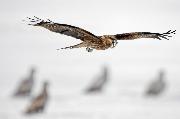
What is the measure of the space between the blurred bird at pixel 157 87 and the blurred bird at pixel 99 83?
0.92 metres

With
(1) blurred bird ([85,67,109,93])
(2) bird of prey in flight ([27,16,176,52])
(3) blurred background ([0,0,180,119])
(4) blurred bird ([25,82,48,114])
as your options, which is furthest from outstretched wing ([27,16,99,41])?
(1) blurred bird ([85,67,109,93])

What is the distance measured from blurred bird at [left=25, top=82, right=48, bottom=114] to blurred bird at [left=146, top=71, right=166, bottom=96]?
2.24 m

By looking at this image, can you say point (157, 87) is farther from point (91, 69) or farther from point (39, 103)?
Answer: point (39, 103)

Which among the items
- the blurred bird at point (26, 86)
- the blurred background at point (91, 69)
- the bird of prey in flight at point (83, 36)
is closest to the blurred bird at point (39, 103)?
the blurred background at point (91, 69)

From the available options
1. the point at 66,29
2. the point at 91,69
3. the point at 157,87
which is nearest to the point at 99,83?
the point at 157,87

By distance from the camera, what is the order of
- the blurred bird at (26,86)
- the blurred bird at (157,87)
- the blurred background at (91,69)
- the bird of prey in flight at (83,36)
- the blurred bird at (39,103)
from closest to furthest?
the bird of prey in flight at (83,36) < the blurred bird at (39,103) < the blurred background at (91,69) < the blurred bird at (26,86) < the blurred bird at (157,87)

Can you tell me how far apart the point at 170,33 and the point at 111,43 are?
1.40 ft

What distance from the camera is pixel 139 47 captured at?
20.6 meters

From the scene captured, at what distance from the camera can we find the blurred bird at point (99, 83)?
13.9 metres

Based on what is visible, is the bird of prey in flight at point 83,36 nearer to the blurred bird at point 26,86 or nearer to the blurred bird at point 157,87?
the blurred bird at point 26,86

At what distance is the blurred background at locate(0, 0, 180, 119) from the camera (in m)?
12.0

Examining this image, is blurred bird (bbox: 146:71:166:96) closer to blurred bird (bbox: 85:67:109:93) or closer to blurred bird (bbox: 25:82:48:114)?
blurred bird (bbox: 85:67:109:93)

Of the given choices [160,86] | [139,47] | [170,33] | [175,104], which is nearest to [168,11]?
[139,47]

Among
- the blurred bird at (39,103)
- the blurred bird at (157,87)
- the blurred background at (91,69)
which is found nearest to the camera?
the blurred bird at (39,103)
